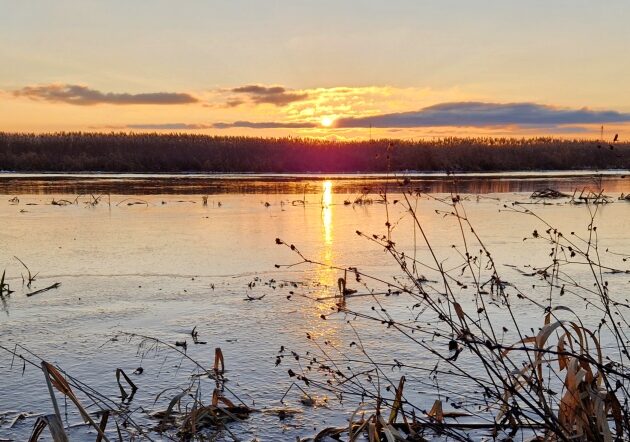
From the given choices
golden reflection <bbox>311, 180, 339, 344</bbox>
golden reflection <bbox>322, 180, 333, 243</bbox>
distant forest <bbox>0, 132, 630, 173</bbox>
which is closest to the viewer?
golden reflection <bbox>311, 180, 339, 344</bbox>

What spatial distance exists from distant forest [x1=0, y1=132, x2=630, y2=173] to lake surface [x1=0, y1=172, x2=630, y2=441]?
89.3 feet

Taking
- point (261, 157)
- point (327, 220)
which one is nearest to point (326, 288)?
point (327, 220)

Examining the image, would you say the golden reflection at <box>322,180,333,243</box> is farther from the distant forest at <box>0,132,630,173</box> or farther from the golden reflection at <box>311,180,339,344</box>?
the distant forest at <box>0,132,630,173</box>

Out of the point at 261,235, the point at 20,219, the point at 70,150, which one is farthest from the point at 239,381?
the point at 70,150

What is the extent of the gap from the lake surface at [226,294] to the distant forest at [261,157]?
2722 centimetres

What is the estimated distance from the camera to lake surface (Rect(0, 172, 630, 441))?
394cm

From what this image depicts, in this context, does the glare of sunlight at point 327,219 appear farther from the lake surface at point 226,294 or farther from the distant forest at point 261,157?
the distant forest at point 261,157

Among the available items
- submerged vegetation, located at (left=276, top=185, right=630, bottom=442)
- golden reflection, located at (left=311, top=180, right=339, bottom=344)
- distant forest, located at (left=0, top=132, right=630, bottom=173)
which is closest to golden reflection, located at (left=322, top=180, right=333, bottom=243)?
golden reflection, located at (left=311, top=180, right=339, bottom=344)

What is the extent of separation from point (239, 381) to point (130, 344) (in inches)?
50.3

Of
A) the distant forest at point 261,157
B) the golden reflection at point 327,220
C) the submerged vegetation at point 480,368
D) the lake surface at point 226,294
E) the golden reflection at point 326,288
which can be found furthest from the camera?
the distant forest at point 261,157

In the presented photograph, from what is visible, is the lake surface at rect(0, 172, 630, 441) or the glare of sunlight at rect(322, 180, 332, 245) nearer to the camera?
the lake surface at rect(0, 172, 630, 441)

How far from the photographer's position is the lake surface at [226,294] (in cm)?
394

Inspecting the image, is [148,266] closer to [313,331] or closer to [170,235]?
Result: [170,235]

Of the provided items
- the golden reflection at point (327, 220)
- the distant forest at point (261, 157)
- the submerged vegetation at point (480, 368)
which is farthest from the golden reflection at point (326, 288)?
the distant forest at point (261, 157)
